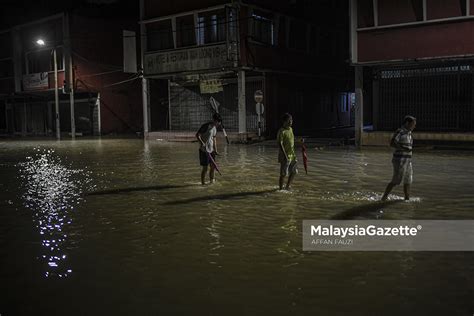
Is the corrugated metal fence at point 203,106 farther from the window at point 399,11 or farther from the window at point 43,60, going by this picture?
the window at point 43,60

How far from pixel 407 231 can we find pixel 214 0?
885 inches

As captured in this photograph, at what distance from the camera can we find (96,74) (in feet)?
123

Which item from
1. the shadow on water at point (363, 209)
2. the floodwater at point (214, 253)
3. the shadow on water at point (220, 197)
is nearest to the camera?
the floodwater at point (214, 253)

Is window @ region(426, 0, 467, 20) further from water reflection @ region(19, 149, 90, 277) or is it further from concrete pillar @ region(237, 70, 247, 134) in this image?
water reflection @ region(19, 149, 90, 277)

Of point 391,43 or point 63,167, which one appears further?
point 391,43

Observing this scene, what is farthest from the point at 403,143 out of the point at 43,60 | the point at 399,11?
the point at 43,60

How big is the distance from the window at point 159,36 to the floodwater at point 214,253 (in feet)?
59.6

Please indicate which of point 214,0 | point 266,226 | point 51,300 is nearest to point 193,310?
point 51,300

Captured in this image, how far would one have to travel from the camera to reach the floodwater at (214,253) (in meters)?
4.79

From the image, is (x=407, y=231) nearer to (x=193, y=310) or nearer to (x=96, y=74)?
(x=193, y=310)

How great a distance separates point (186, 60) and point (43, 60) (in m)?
16.5

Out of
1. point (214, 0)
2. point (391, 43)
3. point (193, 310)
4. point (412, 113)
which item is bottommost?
point (193, 310)

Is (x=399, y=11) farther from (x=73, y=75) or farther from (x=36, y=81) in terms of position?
(x=36, y=81)
